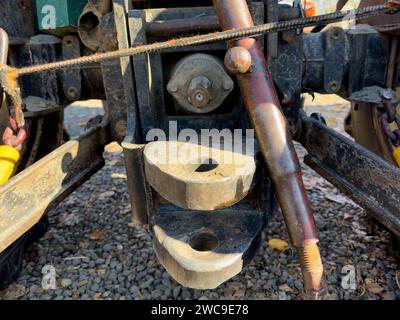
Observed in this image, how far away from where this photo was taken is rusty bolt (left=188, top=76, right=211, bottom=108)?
5.27ft

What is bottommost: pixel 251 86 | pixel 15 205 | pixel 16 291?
pixel 16 291

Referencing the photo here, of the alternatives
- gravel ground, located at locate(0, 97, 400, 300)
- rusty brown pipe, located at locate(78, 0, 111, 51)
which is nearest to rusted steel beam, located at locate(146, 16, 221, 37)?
rusty brown pipe, located at locate(78, 0, 111, 51)

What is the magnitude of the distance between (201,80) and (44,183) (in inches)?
33.1

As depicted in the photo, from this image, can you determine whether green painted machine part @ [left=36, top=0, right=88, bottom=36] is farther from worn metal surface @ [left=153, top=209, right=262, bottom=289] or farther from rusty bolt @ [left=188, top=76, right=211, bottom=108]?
worn metal surface @ [left=153, top=209, right=262, bottom=289]

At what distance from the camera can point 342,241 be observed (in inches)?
102

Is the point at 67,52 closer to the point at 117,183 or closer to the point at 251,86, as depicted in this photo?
the point at 251,86

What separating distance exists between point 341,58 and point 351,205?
144 centimetres

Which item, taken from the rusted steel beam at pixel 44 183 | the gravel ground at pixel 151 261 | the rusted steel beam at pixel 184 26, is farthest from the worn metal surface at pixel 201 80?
the gravel ground at pixel 151 261

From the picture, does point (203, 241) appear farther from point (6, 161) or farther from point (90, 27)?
point (90, 27)

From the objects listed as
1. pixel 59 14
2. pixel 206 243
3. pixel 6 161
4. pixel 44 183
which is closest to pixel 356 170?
pixel 206 243

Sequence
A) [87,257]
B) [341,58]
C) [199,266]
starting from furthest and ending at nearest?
[87,257]
[341,58]
[199,266]

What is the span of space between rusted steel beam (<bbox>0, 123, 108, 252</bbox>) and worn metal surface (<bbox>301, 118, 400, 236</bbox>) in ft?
3.80

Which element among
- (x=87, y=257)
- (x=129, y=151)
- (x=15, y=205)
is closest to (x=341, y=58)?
(x=129, y=151)

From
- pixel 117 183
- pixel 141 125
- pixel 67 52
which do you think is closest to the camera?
pixel 141 125
